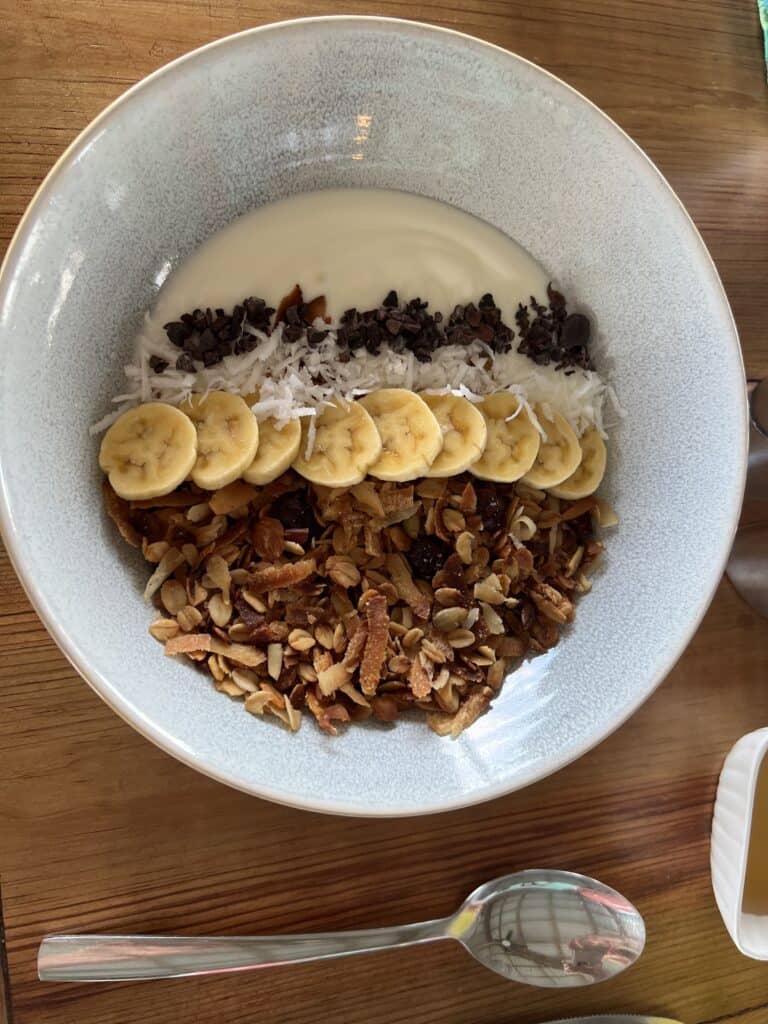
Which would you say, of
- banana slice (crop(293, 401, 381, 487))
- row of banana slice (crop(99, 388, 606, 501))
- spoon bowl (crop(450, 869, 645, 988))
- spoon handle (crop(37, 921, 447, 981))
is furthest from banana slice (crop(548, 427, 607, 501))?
spoon handle (crop(37, 921, 447, 981))

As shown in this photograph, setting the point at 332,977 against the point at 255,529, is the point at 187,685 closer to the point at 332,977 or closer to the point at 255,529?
the point at 255,529

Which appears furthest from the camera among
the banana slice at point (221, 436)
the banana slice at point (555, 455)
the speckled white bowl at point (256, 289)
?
the banana slice at point (555, 455)

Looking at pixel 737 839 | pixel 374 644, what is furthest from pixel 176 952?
pixel 737 839

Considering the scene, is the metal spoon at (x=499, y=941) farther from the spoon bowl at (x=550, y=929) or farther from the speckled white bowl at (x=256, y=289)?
the speckled white bowl at (x=256, y=289)

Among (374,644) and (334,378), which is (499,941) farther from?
(334,378)

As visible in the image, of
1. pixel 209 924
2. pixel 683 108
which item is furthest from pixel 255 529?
pixel 683 108

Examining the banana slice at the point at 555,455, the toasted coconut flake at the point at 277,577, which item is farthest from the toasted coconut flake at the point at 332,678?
the banana slice at the point at 555,455
